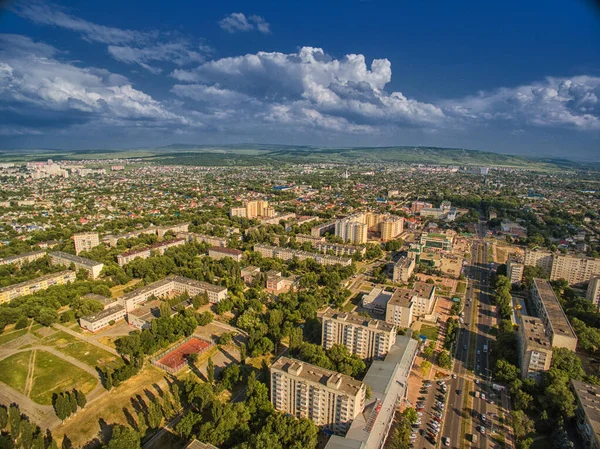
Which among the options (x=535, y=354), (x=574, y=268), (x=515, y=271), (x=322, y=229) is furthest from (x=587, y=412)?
(x=322, y=229)

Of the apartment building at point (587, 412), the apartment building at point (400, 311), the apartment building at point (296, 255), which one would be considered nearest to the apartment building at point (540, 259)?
the apartment building at point (296, 255)

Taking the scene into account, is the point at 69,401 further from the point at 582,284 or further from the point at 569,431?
the point at 582,284

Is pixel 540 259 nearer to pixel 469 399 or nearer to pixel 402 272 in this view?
pixel 402 272

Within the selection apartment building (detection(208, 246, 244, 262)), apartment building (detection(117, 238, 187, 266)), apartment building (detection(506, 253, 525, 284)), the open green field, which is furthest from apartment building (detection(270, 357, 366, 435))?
apartment building (detection(117, 238, 187, 266))

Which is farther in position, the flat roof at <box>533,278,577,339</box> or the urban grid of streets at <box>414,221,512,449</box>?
the flat roof at <box>533,278,577,339</box>

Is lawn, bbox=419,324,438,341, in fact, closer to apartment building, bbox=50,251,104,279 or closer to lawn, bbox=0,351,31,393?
lawn, bbox=0,351,31,393

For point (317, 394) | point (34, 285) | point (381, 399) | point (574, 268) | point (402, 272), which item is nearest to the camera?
point (317, 394)
